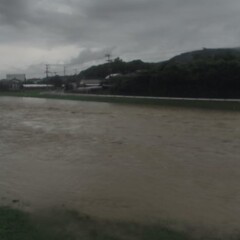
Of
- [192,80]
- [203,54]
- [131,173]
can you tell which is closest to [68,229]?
[131,173]

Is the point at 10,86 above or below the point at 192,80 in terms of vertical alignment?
below

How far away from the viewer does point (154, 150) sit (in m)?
16.0

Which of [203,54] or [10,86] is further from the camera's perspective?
[10,86]

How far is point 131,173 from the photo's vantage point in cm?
1206

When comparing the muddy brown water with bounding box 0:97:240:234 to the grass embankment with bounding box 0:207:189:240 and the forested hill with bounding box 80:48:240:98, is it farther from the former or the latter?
the forested hill with bounding box 80:48:240:98

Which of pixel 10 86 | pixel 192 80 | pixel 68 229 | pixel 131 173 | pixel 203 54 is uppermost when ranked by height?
pixel 203 54

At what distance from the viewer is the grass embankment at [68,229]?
257 inches

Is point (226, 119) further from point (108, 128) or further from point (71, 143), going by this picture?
point (71, 143)

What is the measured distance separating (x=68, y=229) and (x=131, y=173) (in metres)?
5.23

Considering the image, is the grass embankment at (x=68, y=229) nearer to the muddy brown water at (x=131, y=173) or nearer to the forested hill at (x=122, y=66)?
the muddy brown water at (x=131, y=173)

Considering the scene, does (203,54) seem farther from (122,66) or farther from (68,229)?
(68,229)

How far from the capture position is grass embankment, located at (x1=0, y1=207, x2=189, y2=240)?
6.54 m

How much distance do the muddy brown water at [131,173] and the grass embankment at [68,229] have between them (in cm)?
67

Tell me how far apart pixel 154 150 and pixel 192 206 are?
7.15m
